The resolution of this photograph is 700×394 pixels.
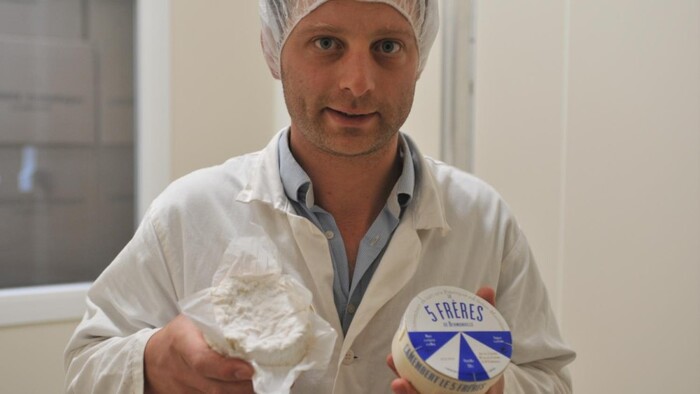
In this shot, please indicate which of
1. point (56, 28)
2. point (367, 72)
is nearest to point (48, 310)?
point (56, 28)

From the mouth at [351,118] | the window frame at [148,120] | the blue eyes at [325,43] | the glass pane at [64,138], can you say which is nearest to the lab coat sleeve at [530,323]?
the mouth at [351,118]

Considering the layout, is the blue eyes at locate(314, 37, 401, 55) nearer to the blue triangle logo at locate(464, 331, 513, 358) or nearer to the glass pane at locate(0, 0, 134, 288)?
the blue triangle logo at locate(464, 331, 513, 358)

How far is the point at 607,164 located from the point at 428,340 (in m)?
0.75

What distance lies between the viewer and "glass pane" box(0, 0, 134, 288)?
2148 millimetres

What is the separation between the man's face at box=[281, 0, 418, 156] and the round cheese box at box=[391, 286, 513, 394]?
0.99 ft

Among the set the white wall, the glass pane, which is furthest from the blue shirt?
the glass pane

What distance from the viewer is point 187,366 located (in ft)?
2.77

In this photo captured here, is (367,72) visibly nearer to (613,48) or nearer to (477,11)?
(613,48)

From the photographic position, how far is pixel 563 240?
1.47m

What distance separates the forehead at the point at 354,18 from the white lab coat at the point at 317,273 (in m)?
0.26

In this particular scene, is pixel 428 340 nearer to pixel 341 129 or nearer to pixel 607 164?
pixel 341 129

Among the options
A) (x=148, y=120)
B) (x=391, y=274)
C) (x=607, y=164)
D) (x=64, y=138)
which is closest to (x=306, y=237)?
(x=391, y=274)

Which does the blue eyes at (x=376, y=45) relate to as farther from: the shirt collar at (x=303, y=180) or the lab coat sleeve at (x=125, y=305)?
the lab coat sleeve at (x=125, y=305)

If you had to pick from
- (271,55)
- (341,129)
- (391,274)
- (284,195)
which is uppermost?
(271,55)
